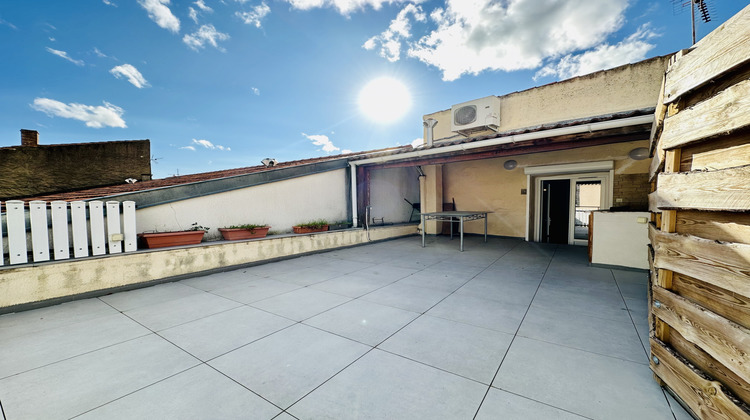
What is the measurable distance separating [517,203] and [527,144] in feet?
10.6

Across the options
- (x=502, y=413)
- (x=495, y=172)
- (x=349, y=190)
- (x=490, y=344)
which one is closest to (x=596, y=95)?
(x=495, y=172)

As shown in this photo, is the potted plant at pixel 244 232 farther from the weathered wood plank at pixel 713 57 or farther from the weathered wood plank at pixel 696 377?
the weathered wood plank at pixel 713 57

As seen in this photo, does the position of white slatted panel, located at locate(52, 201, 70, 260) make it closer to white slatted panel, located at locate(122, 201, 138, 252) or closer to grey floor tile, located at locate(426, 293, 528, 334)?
white slatted panel, located at locate(122, 201, 138, 252)

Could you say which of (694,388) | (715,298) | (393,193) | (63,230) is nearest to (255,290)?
(63,230)

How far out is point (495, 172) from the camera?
27.7 feet

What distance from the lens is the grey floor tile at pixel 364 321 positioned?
8.06 ft

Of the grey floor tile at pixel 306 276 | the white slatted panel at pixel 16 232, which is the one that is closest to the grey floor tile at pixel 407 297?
the grey floor tile at pixel 306 276

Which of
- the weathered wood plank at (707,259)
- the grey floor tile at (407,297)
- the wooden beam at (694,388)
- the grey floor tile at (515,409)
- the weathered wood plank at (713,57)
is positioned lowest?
the grey floor tile at (407,297)

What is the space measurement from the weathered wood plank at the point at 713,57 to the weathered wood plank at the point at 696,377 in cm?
151

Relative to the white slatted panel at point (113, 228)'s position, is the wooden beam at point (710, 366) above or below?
below

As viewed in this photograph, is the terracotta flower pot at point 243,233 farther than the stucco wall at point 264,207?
Yes

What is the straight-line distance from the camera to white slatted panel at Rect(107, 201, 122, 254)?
3.74 metres

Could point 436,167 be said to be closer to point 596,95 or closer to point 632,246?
point 596,95

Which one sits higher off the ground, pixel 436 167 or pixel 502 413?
pixel 436 167
